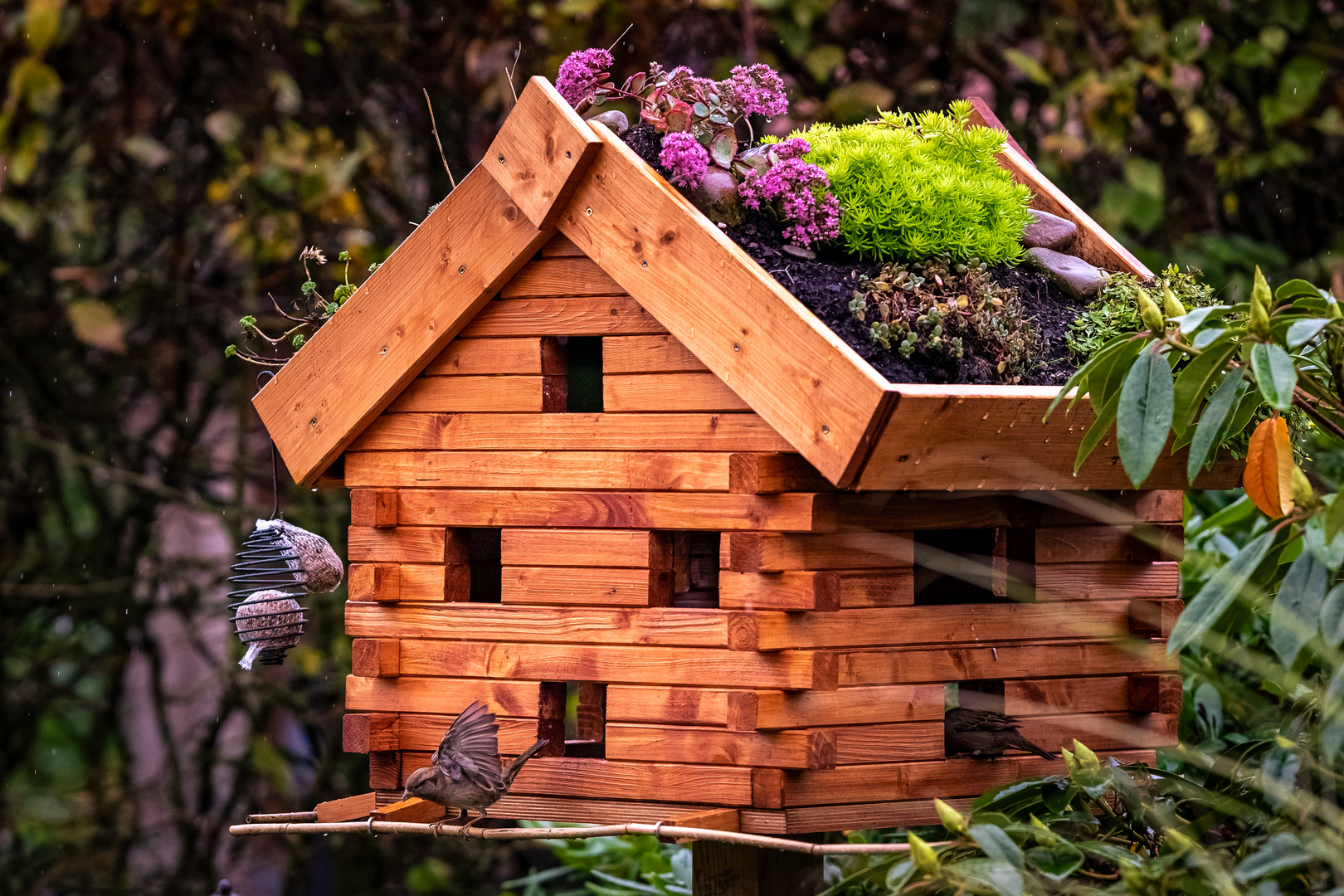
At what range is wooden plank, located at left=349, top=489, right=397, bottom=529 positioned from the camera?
179cm

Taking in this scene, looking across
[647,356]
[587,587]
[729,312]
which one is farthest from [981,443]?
[587,587]

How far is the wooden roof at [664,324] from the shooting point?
1.40 metres

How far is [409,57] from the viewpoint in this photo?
342 cm

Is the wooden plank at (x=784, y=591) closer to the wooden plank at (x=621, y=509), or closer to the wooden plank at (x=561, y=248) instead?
the wooden plank at (x=621, y=509)

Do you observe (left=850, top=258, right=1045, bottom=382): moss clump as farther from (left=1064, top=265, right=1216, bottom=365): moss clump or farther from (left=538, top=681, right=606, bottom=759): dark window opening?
(left=538, top=681, right=606, bottom=759): dark window opening

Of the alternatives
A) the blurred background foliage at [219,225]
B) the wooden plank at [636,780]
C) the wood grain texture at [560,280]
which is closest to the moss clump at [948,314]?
the wood grain texture at [560,280]

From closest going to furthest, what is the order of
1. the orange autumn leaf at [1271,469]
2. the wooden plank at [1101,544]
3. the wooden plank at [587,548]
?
1. the orange autumn leaf at [1271,469]
2. the wooden plank at [587,548]
3. the wooden plank at [1101,544]

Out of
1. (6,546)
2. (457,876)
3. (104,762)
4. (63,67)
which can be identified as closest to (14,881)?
(104,762)

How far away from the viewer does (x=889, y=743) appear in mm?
1596

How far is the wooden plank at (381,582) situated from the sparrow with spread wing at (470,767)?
26 centimetres

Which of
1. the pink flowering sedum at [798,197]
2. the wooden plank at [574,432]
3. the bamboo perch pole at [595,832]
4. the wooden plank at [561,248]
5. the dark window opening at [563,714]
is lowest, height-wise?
the bamboo perch pole at [595,832]

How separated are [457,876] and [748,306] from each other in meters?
2.56

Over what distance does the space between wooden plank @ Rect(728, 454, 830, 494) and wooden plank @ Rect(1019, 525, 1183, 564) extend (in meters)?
0.39

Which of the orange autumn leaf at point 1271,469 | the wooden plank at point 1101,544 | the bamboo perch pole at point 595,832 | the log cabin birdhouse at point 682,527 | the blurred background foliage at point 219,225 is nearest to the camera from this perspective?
the orange autumn leaf at point 1271,469
